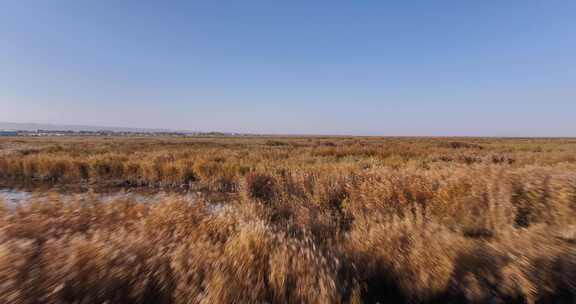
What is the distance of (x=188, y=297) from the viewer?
2338mm

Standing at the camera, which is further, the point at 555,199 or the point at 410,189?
the point at 410,189

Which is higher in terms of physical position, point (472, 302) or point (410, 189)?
point (410, 189)

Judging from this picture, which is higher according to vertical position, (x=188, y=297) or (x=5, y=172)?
(x=188, y=297)

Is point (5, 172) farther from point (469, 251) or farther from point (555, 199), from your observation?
point (555, 199)

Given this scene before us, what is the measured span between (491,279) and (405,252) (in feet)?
2.88

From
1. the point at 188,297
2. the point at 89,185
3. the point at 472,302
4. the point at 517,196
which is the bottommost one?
the point at 89,185

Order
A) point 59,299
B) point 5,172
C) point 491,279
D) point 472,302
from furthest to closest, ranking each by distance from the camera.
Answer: point 5,172, point 491,279, point 472,302, point 59,299

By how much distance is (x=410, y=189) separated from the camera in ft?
20.2

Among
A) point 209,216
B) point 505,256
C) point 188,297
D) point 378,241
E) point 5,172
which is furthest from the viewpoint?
point 5,172

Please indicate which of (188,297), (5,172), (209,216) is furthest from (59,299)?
(5,172)

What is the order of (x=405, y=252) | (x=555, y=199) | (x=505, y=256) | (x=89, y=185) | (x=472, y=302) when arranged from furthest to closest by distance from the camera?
1. (x=89, y=185)
2. (x=555, y=199)
3. (x=405, y=252)
4. (x=505, y=256)
5. (x=472, y=302)

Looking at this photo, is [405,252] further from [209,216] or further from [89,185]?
[89,185]

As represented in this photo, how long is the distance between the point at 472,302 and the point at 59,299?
384cm

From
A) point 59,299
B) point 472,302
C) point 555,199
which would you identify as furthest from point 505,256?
point 59,299
